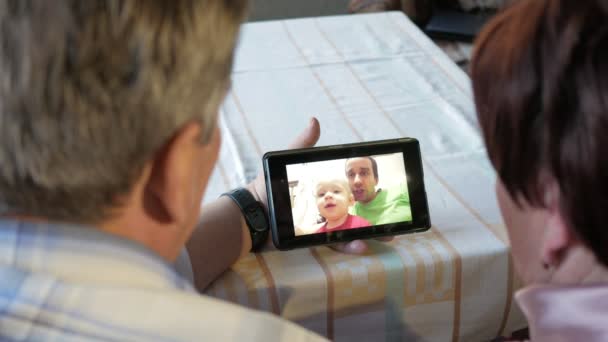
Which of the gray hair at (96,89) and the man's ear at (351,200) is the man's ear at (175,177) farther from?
the man's ear at (351,200)

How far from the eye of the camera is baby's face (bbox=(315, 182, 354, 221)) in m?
0.82

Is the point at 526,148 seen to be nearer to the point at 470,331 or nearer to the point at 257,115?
the point at 470,331

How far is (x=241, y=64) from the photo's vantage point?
4.38ft

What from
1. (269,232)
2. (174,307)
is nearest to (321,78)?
(269,232)

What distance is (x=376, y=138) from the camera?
109cm

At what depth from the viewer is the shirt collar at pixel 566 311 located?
58cm

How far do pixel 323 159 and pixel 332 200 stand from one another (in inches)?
2.1

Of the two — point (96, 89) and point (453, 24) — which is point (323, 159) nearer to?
point (96, 89)

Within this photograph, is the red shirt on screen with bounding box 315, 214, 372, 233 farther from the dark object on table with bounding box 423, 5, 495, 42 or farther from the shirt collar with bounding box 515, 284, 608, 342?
the dark object on table with bounding box 423, 5, 495, 42

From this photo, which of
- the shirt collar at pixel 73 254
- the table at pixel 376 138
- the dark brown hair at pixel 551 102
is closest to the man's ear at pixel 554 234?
the dark brown hair at pixel 551 102

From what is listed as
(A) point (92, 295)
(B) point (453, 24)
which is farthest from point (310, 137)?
(B) point (453, 24)

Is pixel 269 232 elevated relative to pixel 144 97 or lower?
lower

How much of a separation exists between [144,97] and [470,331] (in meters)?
0.61

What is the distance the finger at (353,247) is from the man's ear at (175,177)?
1.11 ft
